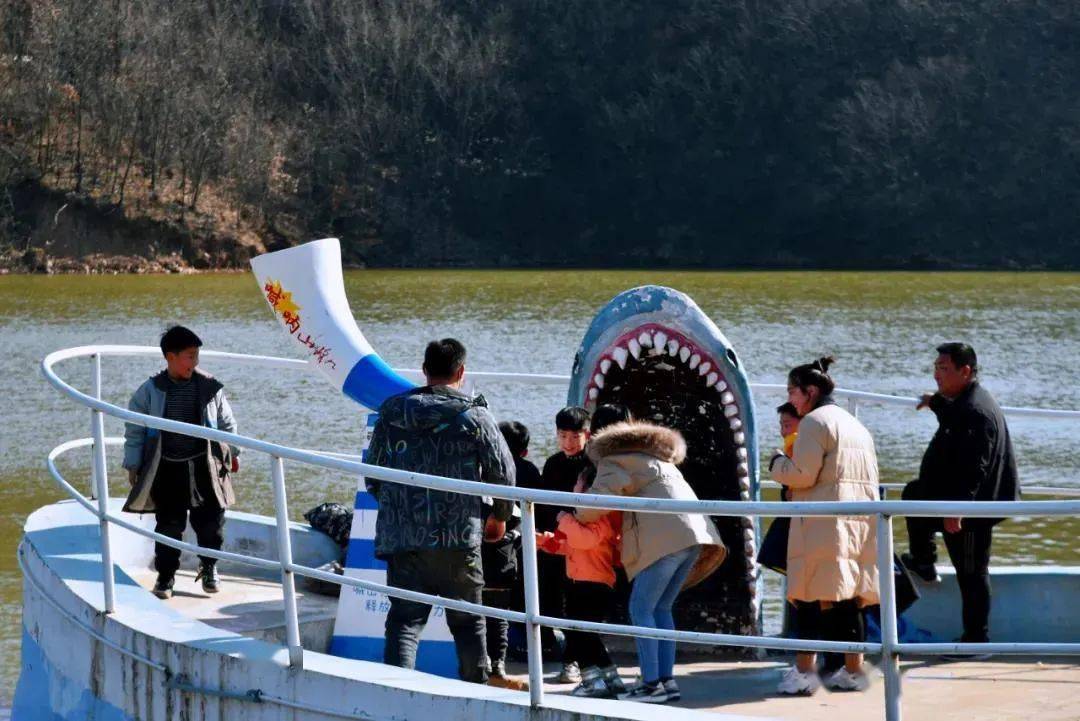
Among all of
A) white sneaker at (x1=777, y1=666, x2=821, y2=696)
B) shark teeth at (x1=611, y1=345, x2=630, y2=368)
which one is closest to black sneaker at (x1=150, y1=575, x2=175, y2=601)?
shark teeth at (x1=611, y1=345, x2=630, y2=368)

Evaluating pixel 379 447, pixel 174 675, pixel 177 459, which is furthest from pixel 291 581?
pixel 177 459

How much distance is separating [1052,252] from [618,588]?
281 ft

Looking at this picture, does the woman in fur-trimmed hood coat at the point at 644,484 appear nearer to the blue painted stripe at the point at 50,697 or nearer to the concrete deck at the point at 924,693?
the concrete deck at the point at 924,693

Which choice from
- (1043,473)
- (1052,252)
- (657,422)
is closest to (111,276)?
(1052,252)

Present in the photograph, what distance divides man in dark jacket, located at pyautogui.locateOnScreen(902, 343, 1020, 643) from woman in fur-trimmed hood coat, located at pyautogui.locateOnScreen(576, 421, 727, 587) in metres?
1.21

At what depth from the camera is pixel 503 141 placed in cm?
9994

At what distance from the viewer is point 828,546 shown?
6062 millimetres

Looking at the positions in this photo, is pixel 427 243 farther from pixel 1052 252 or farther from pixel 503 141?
pixel 1052 252

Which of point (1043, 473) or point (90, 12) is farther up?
point (90, 12)

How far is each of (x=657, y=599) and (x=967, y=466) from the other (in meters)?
1.49

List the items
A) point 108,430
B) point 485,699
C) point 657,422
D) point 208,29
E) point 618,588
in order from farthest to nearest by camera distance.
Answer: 1. point 208,29
2. point 108,430
3. point 657,422
4. point 618,588
5. point 485,699

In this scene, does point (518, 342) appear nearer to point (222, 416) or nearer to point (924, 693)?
point (222, 416)

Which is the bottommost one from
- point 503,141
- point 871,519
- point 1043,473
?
point 1043,473

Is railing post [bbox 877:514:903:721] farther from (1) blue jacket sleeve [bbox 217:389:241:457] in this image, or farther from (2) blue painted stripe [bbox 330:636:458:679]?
(1) blue jacket sleeve [bbox 217:389:241:457]
